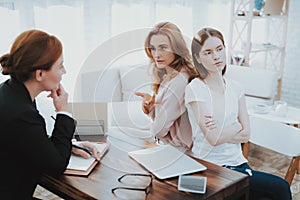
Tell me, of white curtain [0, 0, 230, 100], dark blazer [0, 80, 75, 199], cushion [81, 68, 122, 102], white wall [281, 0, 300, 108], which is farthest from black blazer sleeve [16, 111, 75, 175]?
white wall [281, 0, 300, 108]

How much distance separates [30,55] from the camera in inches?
54.2

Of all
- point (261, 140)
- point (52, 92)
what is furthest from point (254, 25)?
point (52, 92)

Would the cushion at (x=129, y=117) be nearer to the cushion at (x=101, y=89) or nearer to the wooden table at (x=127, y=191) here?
the cushion at (x=101, y=89)

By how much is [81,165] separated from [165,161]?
321mm

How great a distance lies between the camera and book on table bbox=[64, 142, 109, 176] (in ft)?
4.69

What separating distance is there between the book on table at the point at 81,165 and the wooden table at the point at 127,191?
21mm

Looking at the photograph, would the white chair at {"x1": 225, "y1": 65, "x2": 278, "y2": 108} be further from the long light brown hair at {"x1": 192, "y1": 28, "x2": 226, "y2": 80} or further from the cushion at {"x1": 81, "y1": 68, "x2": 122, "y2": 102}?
the long light brown hair at {"x1": 192, "y1": 28, "x2": 226, "y2": 80}

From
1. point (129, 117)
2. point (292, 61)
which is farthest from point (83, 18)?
point (292, 61)

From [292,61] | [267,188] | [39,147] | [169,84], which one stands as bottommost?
[267,188]

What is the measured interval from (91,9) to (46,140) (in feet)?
7.18

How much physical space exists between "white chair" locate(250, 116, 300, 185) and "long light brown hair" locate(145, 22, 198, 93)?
75 cm

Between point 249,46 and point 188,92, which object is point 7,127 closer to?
point 188,92

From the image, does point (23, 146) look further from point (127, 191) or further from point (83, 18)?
point (83, 18)

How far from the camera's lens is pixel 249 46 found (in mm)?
3953
